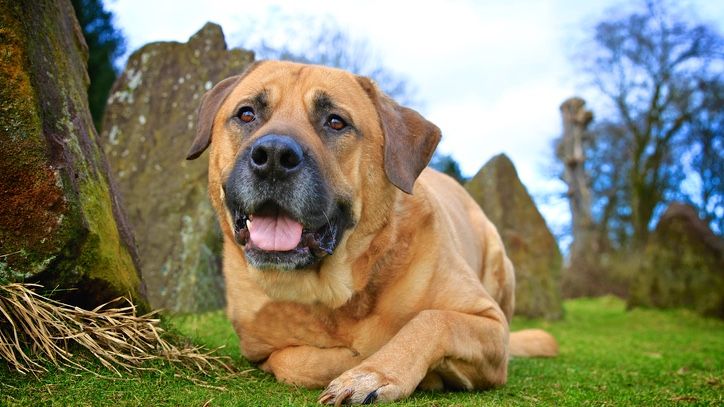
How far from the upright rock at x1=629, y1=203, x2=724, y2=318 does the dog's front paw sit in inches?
334

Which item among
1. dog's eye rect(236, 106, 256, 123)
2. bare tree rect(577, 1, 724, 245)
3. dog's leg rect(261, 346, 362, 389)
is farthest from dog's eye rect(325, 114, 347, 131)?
bare tree rect(577, 1, 724, 245)

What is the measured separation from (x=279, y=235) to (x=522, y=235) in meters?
7.38

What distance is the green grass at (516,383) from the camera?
282 centimetres

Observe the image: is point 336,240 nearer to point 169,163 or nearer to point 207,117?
point 207,117

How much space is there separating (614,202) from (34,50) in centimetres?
2860

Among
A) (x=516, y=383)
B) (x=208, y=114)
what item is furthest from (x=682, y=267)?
(x=208, y=114)

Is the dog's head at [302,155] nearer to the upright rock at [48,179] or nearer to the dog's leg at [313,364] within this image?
the dog's leg at [313,364]

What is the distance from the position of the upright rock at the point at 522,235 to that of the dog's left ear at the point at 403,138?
243 inches

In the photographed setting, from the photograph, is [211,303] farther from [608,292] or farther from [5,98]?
[608,292]

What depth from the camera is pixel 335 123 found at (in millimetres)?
3758

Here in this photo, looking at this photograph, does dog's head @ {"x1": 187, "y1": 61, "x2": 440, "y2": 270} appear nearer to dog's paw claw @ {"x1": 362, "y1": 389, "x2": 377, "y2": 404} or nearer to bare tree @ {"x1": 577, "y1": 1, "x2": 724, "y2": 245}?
dog's paw claw @ {"x1": 362, "y1": 389, "x2": 377, "y2": 404}

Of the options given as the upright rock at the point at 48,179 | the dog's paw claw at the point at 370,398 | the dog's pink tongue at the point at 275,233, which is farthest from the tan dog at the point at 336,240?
the upright rock at the point at 48,179

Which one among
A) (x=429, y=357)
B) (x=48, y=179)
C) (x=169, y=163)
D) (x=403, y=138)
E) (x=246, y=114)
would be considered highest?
(x=169, y=163)

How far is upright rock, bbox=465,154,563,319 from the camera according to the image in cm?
1007
